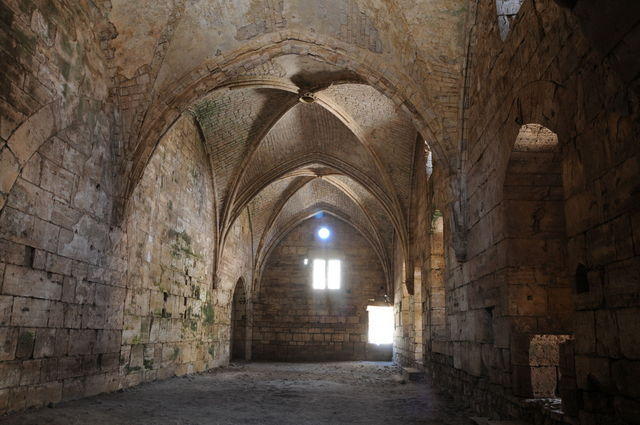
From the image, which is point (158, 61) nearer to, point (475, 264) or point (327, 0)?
point (327, 0)

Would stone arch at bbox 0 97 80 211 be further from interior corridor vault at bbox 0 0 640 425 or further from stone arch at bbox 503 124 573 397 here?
stone arch at bbox 503 124 573 397

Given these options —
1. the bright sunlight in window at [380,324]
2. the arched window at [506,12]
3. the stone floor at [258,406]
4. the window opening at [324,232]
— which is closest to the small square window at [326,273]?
the window opening at [324,232]

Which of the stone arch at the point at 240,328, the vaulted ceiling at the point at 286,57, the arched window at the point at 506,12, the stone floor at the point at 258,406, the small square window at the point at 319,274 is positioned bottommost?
the stone floor at the point at 258,406

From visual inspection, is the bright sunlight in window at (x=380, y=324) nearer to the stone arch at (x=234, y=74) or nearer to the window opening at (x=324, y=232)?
the window opening at (x=324, y=232)

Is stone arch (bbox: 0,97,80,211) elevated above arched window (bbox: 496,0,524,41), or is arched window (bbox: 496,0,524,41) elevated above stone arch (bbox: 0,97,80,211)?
arched window (bbox: 496,0,524,41)

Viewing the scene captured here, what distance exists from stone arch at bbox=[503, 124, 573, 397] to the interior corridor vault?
0.02 m

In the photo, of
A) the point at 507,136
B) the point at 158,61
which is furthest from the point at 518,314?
the point at 158,61

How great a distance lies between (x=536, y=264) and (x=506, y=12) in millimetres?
2664

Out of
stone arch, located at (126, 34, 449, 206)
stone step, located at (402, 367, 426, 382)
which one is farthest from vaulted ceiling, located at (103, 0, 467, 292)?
stone step, located at (402, 367, 426, 382)

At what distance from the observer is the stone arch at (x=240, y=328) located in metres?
17.5

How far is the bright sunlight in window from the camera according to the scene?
60.0 ft

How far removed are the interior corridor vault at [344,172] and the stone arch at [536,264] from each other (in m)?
0.02

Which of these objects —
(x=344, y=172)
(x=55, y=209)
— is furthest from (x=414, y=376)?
(x=55, y=209)

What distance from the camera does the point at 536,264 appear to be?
15.3 feet
